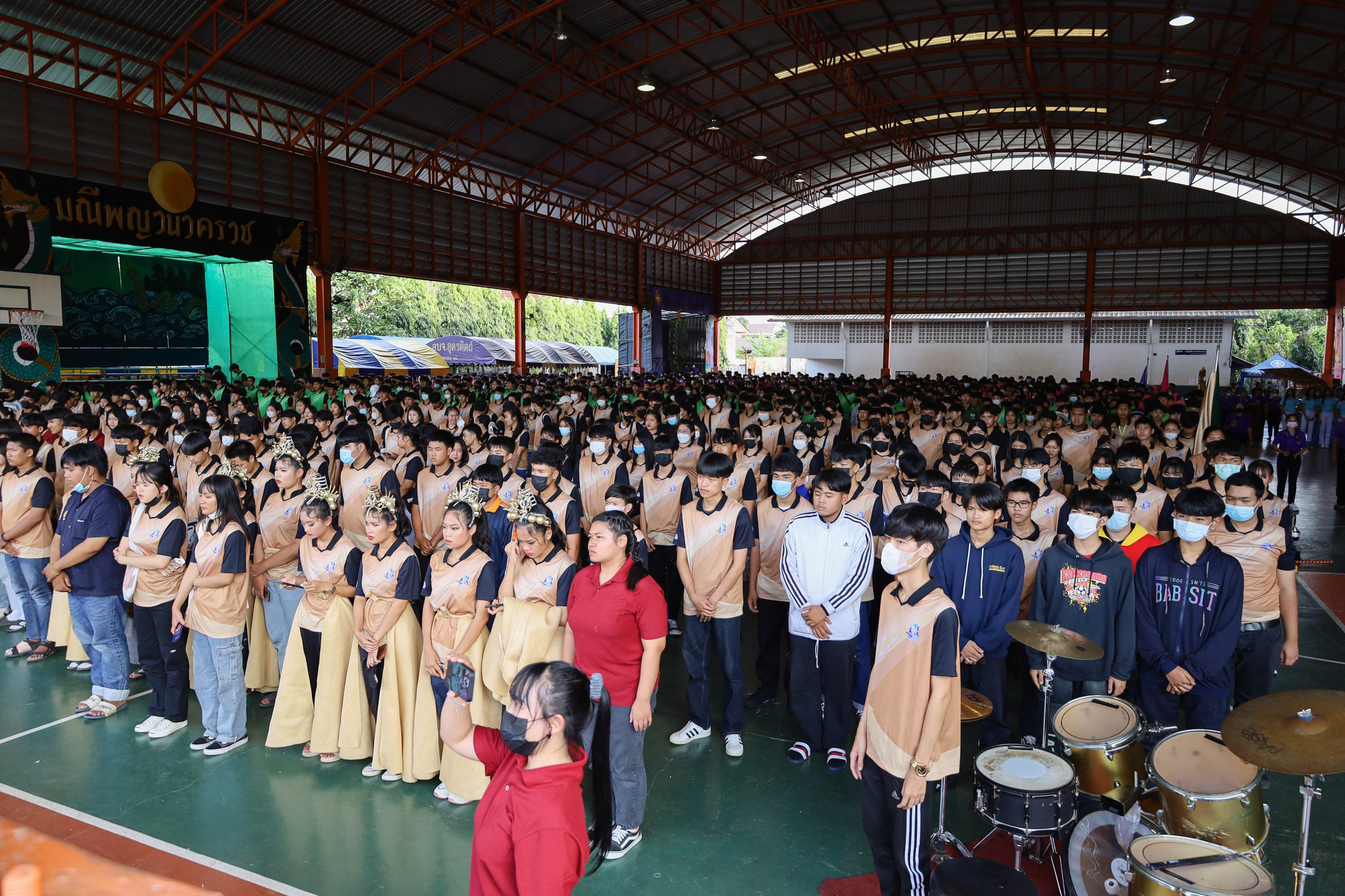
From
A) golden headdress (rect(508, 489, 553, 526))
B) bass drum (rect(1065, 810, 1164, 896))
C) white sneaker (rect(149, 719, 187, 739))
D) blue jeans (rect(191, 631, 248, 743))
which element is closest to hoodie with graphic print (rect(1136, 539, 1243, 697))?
bass drum (rect(1065, 810, 1164, 896))

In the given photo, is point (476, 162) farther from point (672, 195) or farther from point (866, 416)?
point (866, 416)

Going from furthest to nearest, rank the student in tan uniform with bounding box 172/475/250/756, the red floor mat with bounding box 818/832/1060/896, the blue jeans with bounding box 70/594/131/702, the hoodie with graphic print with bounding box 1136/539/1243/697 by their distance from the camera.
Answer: the blue jeans with bounding box 70/594/131/702, the student in tan uniform with bounding box 172/475/250/756, the hoodie with graphic print with bounding box 1136/539/1243/697, the red floor mat with bounding box 818/832/1060/896

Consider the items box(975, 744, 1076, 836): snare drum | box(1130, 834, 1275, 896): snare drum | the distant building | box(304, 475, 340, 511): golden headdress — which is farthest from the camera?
the distant building

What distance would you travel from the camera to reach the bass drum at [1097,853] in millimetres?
2938

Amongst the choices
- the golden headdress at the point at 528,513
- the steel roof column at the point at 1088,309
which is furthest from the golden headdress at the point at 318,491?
the steel roof column at the point at 1088,309

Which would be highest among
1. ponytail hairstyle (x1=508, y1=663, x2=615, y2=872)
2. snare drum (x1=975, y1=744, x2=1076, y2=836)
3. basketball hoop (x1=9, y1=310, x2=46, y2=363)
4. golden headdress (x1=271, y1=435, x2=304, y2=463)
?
basketball hoop (x1=9, y1=310, x2=46, y2=363)

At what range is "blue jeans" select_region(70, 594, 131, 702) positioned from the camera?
516 cm

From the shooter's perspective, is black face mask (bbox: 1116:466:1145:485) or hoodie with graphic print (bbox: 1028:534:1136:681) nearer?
hoodie with graphic print (bbox: 1028:534:1136:681)

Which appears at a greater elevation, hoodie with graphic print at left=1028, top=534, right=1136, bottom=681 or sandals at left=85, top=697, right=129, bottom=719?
hoodie with graphic print at left=1028, top=534, right=1136, bottom=681

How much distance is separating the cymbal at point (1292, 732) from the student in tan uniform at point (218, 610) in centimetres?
466

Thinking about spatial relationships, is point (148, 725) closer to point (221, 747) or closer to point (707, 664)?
point (221, 747)

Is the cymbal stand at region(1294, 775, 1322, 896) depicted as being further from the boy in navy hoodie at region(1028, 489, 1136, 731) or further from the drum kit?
the boy in navy hoodie at region(1028, 489, 1136, 731)

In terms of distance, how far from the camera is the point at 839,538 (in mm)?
4309

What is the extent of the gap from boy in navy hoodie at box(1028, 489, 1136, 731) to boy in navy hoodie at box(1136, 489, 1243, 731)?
0.10m
